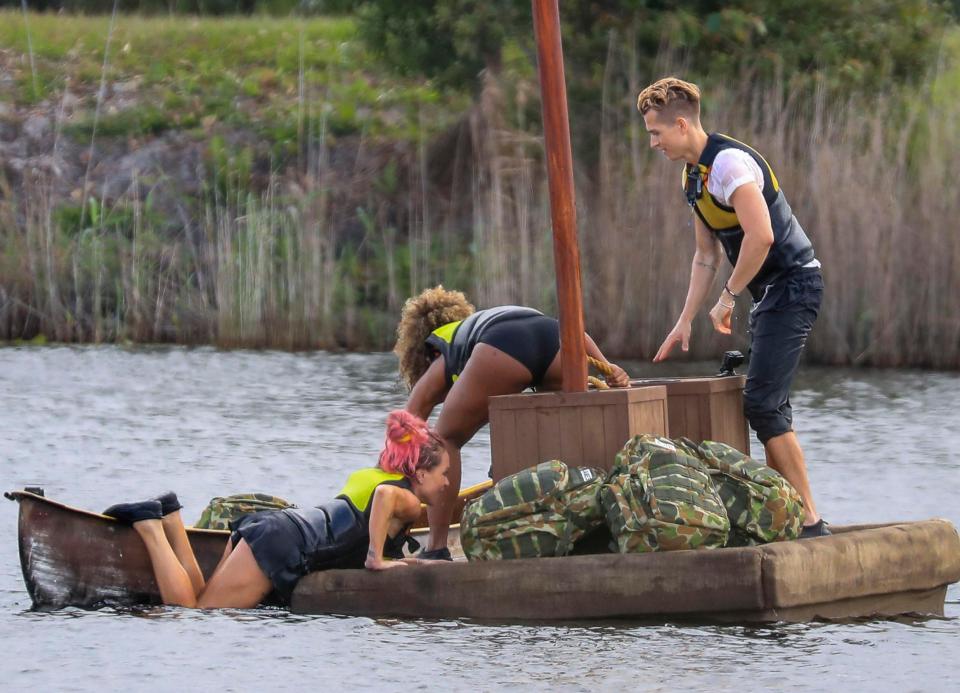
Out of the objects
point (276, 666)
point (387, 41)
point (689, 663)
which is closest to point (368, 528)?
point (276, 666)

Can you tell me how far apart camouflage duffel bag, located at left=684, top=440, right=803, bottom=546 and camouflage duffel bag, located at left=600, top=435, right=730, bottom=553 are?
0.44ft

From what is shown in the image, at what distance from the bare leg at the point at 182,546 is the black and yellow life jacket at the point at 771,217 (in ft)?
8.61

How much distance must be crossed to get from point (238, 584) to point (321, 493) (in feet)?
12.8

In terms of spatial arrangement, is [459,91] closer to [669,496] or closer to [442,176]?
[442,176]

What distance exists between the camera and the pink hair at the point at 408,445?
8477 mm

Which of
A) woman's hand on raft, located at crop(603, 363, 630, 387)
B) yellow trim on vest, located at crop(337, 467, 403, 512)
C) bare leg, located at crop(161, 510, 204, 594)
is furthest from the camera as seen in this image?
woman's hand on raft, located at crop(603, 363, 630, 387)

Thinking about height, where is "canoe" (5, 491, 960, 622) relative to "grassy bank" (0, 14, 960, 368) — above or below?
below

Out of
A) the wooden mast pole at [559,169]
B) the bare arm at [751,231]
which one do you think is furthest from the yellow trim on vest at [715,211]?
the wooden mast pole at [559,169]

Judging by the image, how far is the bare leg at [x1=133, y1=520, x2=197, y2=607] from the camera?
28.3 feet

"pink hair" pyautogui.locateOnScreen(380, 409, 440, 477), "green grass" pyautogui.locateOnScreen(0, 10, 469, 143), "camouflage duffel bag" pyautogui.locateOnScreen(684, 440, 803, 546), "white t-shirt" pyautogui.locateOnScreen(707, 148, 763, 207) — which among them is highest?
"green grass" pyautogui.locateOnScreen(0, 10, 469, 143)

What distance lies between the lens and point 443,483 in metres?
8.59

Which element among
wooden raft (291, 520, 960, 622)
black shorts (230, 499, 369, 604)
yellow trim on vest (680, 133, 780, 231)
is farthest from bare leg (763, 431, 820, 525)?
black shorts (230, 499, 369, 604)

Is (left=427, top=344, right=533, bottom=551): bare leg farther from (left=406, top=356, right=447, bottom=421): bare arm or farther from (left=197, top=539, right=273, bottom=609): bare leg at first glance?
(left=197, top=539, right=273, bottom=609): bare leg

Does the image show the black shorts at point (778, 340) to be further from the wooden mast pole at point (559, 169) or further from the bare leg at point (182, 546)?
the bare leg at point (182, 546)
